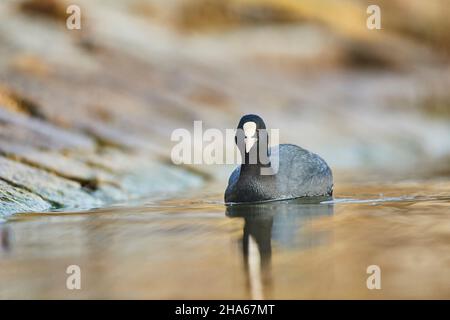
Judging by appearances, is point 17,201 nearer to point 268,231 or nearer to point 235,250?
point 268,231

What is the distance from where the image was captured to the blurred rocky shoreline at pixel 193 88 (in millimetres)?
10859

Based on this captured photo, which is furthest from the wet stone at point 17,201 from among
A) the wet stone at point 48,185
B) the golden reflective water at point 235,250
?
the golden reflective water at point 235,250

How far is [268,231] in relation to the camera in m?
6.66

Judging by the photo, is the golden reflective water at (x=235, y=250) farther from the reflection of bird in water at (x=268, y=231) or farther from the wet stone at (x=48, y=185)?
the wet stone at (x=48, y=185)

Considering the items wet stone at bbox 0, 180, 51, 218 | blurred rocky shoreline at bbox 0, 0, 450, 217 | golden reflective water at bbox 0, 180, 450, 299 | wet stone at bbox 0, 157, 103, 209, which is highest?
blurred rocky shoreline at bbox 0, 0, 450, 217

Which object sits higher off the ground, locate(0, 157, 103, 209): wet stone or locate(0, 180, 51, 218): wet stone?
locate(0, 157, 103, 209): wet stone

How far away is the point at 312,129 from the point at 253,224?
11.3 meters

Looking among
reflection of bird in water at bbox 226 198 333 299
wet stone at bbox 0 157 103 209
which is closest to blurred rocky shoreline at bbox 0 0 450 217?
wet stone at bbox 0 157 103 209

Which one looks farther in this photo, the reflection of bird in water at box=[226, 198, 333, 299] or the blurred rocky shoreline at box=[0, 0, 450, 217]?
the blurred rocky shoreline at box=[0, 0, 450, 217]

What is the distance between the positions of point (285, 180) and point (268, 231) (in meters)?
2.48

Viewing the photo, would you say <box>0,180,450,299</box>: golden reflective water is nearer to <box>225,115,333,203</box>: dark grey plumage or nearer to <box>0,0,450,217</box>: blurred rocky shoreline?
<box>225,115,333,203</box>: dark grey plumage

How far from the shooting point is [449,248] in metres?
5.66

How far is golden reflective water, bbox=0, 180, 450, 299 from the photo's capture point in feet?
15.1
